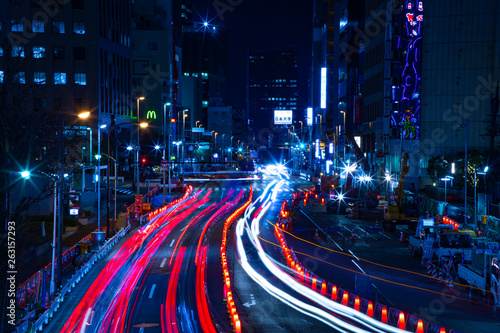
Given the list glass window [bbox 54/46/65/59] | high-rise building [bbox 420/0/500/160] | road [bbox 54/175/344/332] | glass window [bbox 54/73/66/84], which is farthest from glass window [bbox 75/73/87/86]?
high-rise building [bbox 420/0/500/160]

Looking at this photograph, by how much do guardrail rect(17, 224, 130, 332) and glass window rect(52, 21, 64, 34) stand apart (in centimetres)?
5203

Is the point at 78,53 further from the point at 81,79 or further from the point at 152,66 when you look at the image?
the point at 152,66

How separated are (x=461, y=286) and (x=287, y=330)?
35.9ft

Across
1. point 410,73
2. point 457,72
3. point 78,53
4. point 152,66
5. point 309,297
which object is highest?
point 152,66

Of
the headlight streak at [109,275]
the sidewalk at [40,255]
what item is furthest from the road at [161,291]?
the sidewalk at [40,255]

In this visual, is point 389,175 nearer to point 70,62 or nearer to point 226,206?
point 226,206

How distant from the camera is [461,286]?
25.1 metres

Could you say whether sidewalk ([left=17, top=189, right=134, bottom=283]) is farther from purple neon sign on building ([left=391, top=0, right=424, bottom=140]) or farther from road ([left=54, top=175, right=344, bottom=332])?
purple neon sign on building ([left=391, top=0, right=424, bottom=140])

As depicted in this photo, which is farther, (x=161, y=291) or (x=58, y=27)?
(x=58, y=27)

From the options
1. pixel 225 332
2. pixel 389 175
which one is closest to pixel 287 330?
pixel 225 332

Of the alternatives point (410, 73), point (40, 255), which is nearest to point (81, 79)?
point (410, 73)

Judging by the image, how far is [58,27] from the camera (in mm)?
80375

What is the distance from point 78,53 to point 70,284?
2523 inches

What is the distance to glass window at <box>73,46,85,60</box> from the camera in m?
80.9
